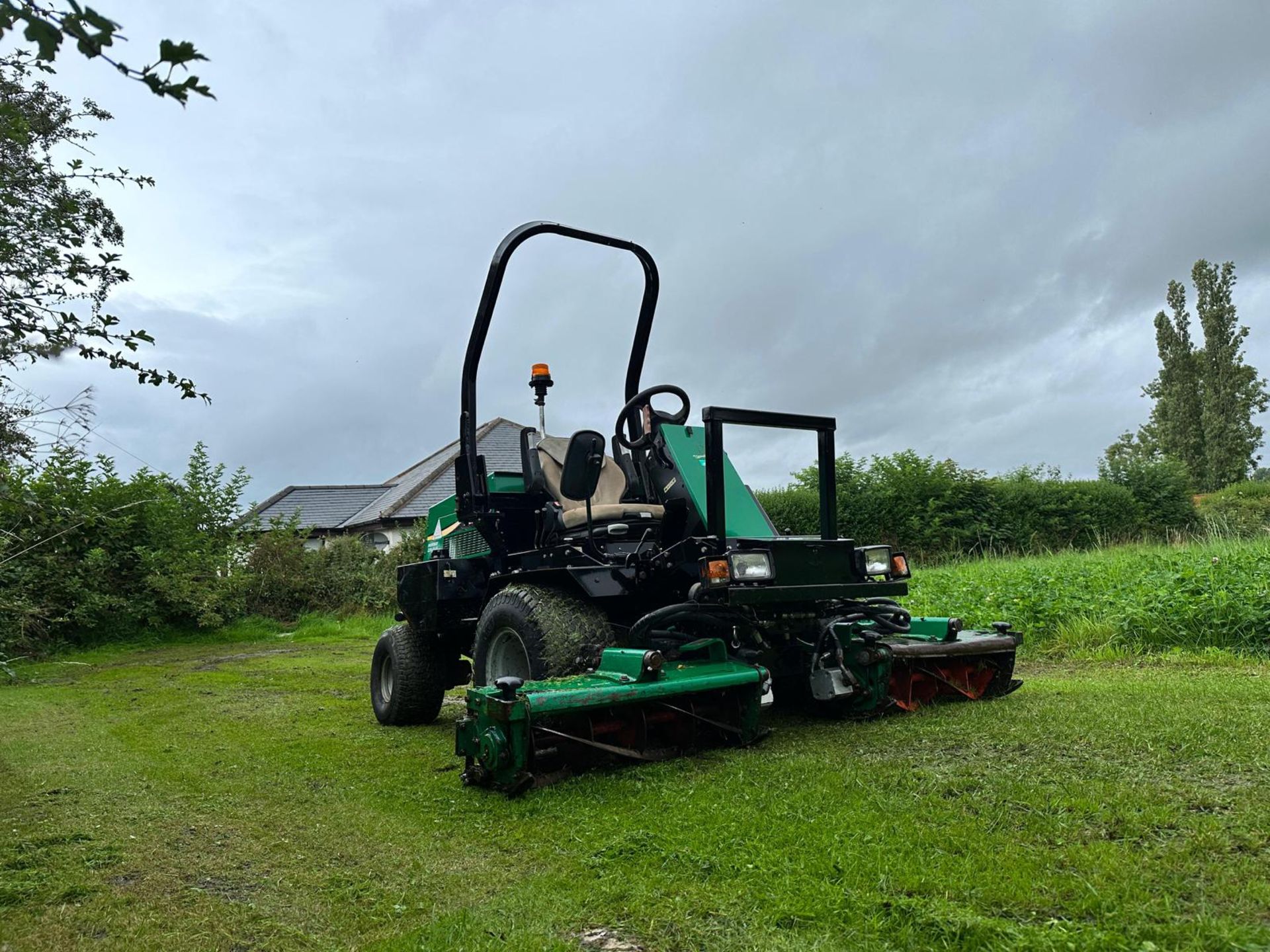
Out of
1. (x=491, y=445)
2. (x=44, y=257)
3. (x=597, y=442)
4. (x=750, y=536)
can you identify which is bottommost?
(x=750, y=536)

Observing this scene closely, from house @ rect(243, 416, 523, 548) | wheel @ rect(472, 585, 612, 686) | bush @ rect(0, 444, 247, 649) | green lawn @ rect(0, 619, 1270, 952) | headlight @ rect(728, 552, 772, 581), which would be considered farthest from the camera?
house @ rect(243, 416, 523, 548)

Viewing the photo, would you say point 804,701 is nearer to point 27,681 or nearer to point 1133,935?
point 1133,935

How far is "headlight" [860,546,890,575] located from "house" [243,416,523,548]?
15091mm

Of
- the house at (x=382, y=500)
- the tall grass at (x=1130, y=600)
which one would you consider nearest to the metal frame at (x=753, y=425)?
the tall grass at (x=1130, y=600)

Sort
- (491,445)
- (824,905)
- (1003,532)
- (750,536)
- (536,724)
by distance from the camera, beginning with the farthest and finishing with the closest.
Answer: (491,445)
(1003,532)
(750,536)
(536,724)
(824,905)

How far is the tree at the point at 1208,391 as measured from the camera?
1366 inches

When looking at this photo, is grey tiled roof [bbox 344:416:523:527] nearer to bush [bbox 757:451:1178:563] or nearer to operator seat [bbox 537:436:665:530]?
bush [bbox 757:451:1178:563]

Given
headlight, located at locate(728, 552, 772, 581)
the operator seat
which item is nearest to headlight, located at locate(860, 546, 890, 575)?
headlight, located at locate(728, 552, 772, 581)

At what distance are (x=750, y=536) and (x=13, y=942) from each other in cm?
356

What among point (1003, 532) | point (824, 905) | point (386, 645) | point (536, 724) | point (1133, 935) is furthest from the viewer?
point (1003, 532)

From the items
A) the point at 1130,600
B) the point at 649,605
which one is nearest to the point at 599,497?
the point at 649,605

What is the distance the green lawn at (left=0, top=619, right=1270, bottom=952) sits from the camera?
2408mm

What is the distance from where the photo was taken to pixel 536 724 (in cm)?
398

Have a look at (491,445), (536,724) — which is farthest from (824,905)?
(491,445)
